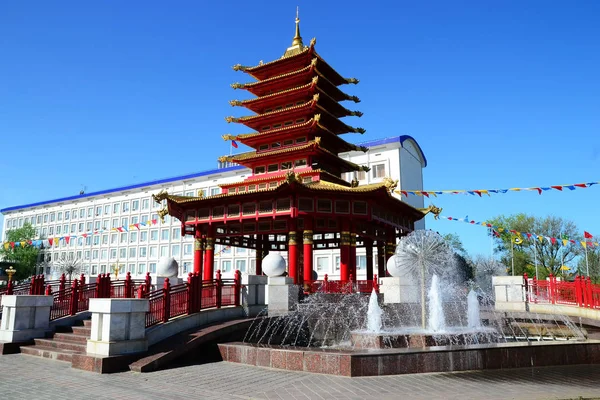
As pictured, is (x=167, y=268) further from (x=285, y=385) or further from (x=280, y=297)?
(x=285, y=385)

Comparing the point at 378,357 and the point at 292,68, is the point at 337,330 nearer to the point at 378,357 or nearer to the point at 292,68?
the point at 378,357

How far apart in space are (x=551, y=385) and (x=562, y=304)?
31.9ft

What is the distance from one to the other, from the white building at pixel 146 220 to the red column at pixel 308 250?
80.4 ft

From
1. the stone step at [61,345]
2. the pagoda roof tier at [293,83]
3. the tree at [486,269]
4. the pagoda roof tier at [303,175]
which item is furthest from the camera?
the tree at [486,269]

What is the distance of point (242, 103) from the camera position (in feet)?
93.9

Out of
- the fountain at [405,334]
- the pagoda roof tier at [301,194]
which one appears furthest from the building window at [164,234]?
the fountain at [405,334]

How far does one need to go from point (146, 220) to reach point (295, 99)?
137 feet

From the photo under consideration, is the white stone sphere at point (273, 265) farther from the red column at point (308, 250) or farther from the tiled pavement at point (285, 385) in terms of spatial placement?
the red column at point (308, 250)

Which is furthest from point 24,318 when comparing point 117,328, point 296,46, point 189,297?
point 296,46

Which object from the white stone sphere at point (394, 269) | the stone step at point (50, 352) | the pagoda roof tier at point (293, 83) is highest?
the pagoda roof tier at point (293, 83)

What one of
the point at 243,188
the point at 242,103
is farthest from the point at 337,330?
the point at 242,103

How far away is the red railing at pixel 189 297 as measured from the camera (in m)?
12.9

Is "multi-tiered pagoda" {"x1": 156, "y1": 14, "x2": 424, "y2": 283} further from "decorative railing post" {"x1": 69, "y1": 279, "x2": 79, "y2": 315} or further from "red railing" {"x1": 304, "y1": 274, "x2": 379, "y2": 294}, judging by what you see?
"decorative railing post" {"x1": 69, "y1": 279, "x2": 79, "y2": 315}

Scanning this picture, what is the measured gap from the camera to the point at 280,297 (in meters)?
15.9
